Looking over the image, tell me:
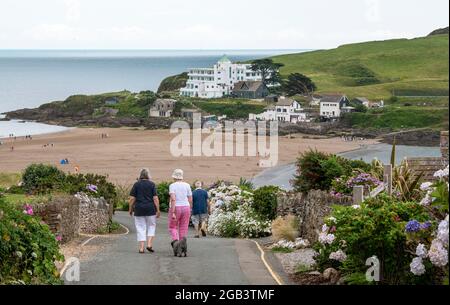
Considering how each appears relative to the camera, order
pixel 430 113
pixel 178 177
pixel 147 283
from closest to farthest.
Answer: pixel 147 283 < pixel 178 177 < pixel 430 113

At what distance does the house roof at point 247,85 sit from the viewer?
6068 inches

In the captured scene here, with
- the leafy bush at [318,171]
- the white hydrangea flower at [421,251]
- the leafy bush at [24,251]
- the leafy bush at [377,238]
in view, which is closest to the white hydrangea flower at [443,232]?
the white hydrangea flower at [421,251]

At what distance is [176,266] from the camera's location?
584 inches

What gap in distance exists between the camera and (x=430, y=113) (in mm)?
119750

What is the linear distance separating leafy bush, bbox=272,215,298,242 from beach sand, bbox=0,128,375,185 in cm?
3778

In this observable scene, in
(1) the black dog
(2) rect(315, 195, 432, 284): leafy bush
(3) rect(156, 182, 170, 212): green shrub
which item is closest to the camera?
(2) rect(315, 195, 432, 284): leafy bush

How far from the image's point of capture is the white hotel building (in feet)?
516

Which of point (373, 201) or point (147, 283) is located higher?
point (373, 201)

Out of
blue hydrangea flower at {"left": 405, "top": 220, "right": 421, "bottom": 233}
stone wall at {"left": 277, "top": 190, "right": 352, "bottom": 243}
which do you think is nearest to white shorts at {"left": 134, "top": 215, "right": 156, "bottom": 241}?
stone wall at {"left": 277, "top": 190, "right": 352, "bottom": 243}

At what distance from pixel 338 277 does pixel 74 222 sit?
9699 mm

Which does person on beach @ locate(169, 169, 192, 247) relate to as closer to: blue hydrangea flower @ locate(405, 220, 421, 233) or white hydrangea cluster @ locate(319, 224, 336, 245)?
white hydrangea cluster @ locate(319, 224, 336, 245)
